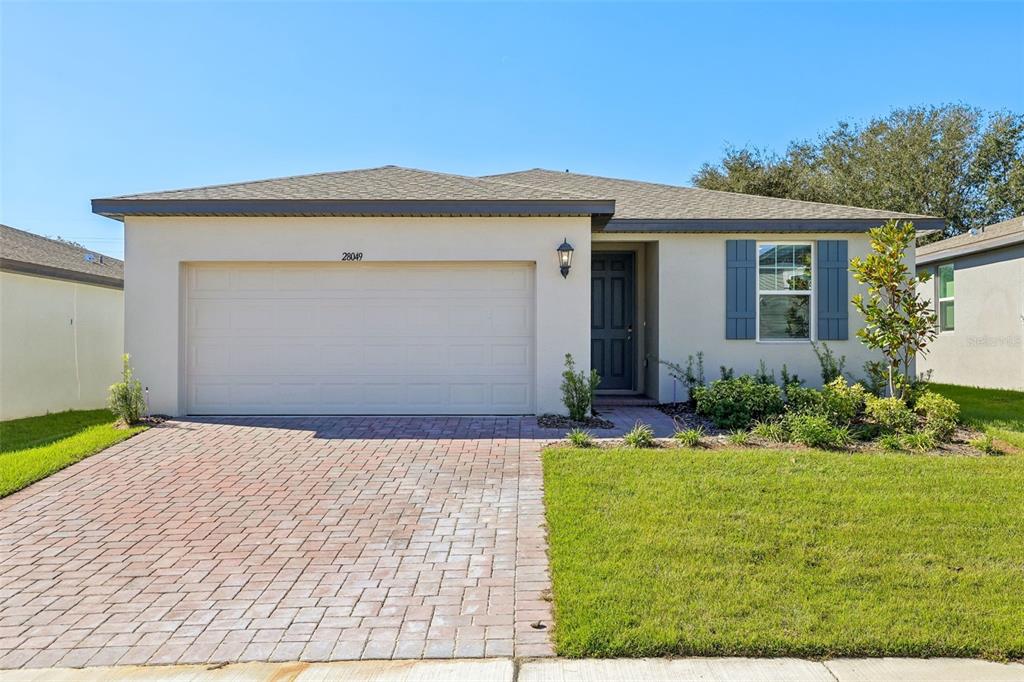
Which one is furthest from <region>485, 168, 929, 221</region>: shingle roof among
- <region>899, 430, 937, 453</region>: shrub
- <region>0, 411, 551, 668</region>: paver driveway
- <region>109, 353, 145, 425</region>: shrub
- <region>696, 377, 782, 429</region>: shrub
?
<region>109, 353, 145, 425</region>: shrub

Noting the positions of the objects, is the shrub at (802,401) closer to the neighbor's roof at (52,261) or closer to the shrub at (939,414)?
the shrub at (939,414)

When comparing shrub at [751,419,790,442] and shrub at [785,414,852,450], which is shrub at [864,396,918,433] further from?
shrub at [751,419,790,442]

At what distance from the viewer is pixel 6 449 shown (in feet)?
24.7

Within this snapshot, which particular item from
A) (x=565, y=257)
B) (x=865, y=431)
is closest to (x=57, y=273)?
(x=565, y=257)

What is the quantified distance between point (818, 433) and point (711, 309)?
3489 mm

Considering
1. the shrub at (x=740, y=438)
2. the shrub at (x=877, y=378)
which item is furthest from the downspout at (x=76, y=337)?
the shrub at (x=877, y=378)

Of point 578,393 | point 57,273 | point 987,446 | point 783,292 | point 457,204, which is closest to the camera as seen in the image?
point 987,446

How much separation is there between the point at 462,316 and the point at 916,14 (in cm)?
920

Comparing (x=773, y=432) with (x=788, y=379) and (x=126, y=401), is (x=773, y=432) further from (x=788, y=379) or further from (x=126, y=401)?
(x=126, y=401)

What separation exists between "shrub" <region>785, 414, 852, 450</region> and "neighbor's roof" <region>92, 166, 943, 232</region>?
3744 mm

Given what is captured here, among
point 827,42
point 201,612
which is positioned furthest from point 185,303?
point 827,42

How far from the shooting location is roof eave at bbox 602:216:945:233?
10.0m

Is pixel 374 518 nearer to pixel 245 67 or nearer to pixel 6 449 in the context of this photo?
pixel 6 449

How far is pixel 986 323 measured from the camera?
44.5 ft
